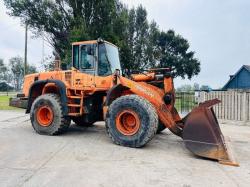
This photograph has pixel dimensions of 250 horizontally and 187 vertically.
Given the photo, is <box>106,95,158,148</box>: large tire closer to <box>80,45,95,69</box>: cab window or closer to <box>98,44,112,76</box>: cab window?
<box>98,44,112,76</box>: cab window

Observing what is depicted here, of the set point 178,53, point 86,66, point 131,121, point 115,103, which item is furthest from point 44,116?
point 178,53

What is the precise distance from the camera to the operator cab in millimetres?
8172

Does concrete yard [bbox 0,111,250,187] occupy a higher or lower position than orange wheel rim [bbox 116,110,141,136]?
lower

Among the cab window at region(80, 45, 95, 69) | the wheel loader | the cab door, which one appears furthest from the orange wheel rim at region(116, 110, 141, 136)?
the cab window at region(80, 45, 95, 69)

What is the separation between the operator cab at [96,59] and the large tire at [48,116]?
48.4 inches

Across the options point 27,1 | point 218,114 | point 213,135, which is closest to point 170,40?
point 27,1

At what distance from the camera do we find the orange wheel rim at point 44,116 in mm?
8336

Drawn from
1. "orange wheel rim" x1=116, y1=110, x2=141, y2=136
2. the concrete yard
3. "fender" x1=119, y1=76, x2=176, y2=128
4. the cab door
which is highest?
the cab door

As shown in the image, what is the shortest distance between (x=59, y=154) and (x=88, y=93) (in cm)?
251

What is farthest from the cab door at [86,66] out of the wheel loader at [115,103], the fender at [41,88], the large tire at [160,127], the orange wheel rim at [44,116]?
the large tire at [160,127]

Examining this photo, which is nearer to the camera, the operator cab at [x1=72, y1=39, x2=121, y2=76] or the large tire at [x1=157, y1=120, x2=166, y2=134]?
the operator cab at [x1=72, y1=39, x2=121, y2=76]

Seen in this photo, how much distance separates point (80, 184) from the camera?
4332 millimetres

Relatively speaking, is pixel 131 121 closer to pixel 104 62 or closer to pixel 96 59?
pixel 104 62

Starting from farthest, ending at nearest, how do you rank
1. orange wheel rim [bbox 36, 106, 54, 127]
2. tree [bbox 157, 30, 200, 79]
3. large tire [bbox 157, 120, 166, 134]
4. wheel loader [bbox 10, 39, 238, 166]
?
tree [bbox 157, 30, 200, 79]
large tire [bbox 157, 120, 166, 134]
orange wheel rim [bbox 36, 106, 54, 127]
wheel loader [bbox 10, 39, 238, 166]
